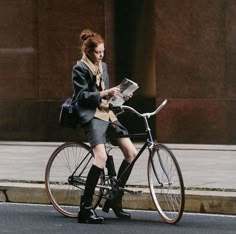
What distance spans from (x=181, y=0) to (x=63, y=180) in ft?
21.1

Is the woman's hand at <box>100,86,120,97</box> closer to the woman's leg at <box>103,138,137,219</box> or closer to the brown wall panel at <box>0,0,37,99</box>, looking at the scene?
the woman's leg at <box>103,138,137,219</box>

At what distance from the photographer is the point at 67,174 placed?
27.8 feet

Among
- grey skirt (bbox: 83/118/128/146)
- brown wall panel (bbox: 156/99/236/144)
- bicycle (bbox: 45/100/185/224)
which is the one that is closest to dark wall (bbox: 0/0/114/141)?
brown wall panel (bbox: 156/99/236/144)

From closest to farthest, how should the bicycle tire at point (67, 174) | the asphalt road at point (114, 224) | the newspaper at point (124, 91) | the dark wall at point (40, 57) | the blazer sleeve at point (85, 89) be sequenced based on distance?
the asphalt road at point (114, 224) < the newspaper at point (124, 91) < the blazer sleeve at point (85, 89) < the bicycle tire at point (67, 174) < the dark wall at point (40, 57)

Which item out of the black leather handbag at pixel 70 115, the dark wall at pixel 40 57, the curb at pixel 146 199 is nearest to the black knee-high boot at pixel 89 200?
the black leather handbag at pixel 70 115

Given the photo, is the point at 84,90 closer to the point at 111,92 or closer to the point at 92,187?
the point at 111,92

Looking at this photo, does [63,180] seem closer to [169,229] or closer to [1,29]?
[169,229]

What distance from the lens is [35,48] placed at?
15922 millimetres

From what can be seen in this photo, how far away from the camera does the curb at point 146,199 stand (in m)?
8.27

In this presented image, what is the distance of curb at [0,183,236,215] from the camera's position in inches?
326

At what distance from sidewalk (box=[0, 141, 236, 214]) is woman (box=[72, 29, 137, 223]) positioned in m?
0.90

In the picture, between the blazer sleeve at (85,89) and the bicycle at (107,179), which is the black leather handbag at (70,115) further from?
A: the bicycle at (107,179)

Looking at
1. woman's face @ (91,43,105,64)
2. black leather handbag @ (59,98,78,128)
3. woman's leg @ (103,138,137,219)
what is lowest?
woman's leg @ (103,138,137,219)

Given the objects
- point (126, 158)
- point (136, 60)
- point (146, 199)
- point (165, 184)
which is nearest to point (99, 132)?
point (126, 158)
